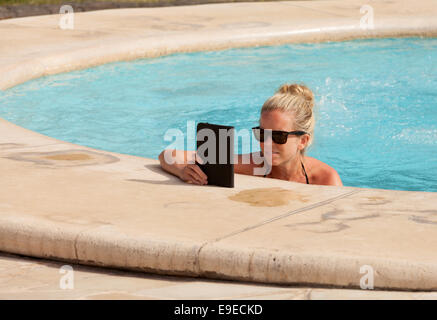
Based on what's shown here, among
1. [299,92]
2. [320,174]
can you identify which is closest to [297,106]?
[299,92]

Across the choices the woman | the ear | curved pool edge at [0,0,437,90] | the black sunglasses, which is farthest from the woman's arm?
curved pool edge at [0,0,437,90]

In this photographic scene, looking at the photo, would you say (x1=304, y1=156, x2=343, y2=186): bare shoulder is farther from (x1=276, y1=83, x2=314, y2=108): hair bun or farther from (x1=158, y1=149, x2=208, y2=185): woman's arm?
(x1=158, y1=149, x2=208, y2=185): woman's arm

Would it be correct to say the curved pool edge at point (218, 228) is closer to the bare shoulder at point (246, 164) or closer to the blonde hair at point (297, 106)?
the blonde hair at point (297, 106)

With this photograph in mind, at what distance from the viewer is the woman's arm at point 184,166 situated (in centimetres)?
396

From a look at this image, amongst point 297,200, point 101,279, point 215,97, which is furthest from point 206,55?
point 101,279

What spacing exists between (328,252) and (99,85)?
6.29 metres

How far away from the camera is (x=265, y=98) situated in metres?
8.67

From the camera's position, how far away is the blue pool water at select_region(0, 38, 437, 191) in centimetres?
712

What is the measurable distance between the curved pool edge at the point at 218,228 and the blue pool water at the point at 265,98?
285 cm

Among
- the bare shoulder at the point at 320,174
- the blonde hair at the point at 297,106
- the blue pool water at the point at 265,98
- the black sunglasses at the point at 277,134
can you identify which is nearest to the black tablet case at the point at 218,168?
the black sunglasses at the point at 277,134

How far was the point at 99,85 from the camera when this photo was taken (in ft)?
29.0

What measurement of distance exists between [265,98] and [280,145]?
4363mm

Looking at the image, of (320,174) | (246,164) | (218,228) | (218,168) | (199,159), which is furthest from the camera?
(320,174)

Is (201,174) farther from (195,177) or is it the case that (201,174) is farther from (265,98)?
(265,98)
